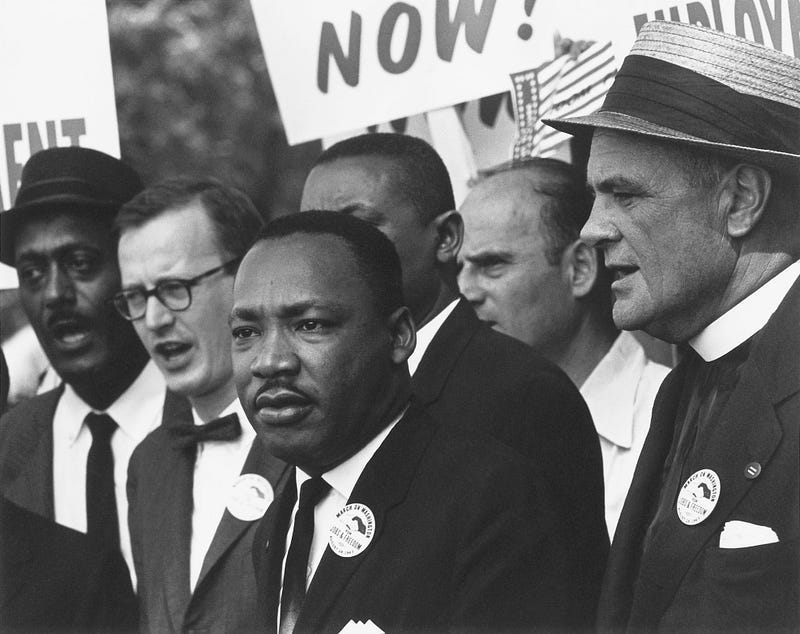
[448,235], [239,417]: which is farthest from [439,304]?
[239,417]

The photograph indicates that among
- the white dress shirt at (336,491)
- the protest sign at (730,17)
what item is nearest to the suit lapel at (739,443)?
the white dress shirt at (336,491)

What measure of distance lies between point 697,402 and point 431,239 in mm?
1258

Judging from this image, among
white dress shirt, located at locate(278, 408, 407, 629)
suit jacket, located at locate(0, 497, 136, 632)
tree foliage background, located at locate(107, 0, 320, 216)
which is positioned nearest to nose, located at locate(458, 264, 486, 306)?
suit jacket, located at locate(0, 497, 136, 632)

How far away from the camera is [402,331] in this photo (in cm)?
355

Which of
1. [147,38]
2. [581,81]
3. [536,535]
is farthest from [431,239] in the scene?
[147,38]

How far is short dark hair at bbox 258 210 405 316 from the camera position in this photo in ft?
11.7

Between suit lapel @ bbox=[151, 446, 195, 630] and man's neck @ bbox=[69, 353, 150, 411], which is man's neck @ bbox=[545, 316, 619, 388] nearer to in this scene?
suit lapel @ bbox=[151, 446, 195, 630]

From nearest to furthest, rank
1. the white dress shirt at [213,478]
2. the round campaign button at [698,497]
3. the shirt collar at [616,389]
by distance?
the round campaign button at [698,497] → the white dress shirt at [213,478] → the shirt collar at [616,389]

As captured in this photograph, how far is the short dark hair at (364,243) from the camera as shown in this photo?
3.56 m

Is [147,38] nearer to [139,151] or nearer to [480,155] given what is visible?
[139,151]

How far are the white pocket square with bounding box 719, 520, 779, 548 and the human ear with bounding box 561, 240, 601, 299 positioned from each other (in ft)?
6.70

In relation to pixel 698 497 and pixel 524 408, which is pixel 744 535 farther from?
pixel 524 408

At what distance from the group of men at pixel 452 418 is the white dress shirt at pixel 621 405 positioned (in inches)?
0.7

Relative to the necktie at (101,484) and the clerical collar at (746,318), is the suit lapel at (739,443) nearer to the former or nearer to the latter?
the clerical collar at (746,318)
